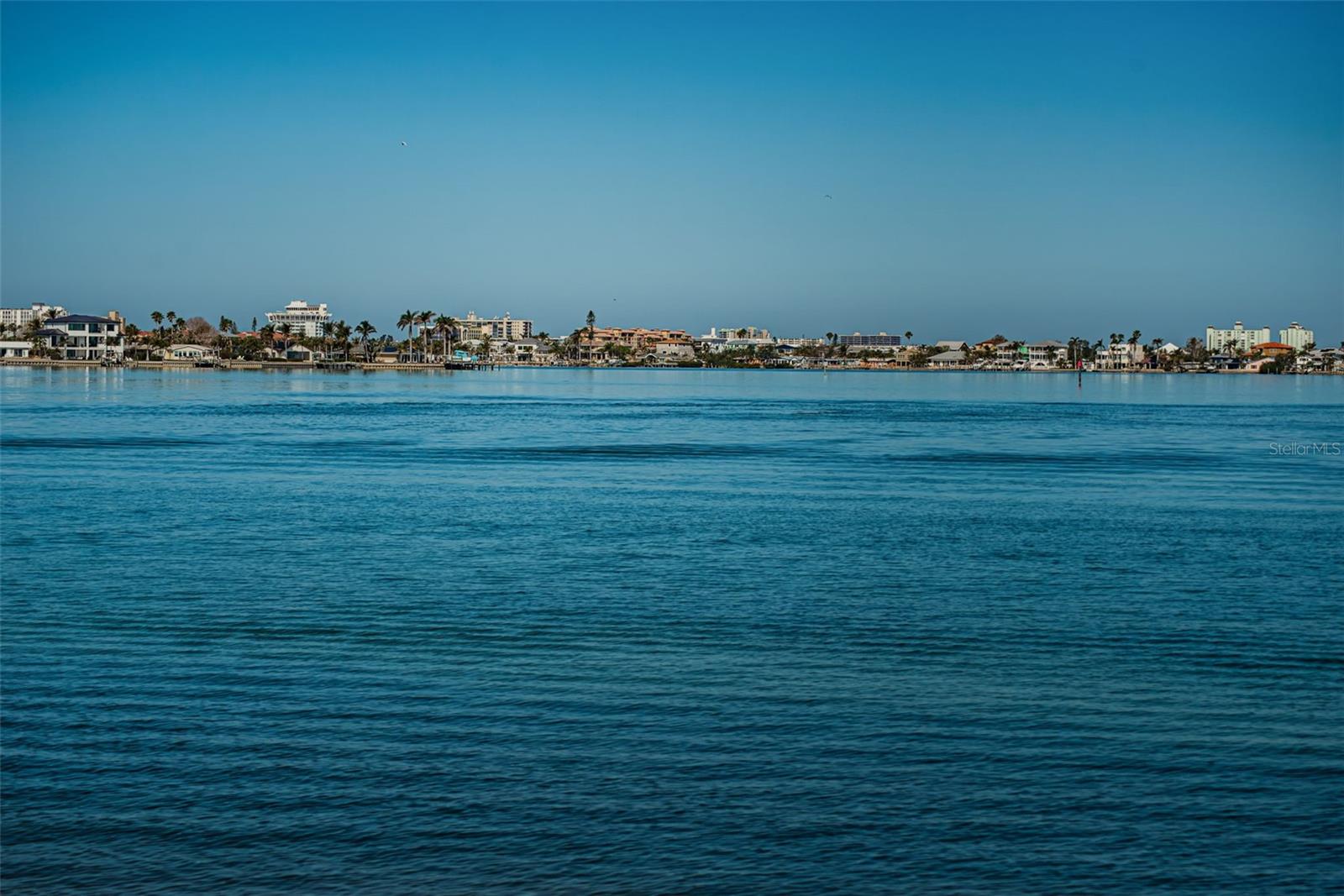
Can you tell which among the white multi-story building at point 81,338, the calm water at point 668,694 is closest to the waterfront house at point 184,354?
the white multi-story building at point 81,338

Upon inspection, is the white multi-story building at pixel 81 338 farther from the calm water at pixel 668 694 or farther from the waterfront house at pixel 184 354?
the calm water at pixel 668 694

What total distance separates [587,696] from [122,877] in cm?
384

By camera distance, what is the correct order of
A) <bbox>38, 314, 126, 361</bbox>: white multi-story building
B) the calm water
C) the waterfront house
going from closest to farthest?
the calm water → <bbox>38, 314, 126, 361</bbox>: white multi-story building → the waterfront house

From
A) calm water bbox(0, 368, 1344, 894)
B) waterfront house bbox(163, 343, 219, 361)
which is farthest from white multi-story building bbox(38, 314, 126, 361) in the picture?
calm water bbox(0, 368, 1344, 894)

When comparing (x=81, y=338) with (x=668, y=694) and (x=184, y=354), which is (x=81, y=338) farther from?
(x=668, y=694)

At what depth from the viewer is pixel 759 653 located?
10977 mm

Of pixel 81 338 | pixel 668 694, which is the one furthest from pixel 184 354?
pixel 668 694

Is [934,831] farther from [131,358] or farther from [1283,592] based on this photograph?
[131,358]

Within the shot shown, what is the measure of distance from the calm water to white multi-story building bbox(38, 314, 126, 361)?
149558mm

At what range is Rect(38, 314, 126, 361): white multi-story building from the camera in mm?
157250

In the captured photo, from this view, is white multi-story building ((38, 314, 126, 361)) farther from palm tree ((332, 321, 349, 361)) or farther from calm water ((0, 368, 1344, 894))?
calm water ((0, 368, 1344, 894))

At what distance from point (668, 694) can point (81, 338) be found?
167 m

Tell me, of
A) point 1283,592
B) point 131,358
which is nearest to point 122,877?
point 1283,592

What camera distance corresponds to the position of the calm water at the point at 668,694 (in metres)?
6.71
